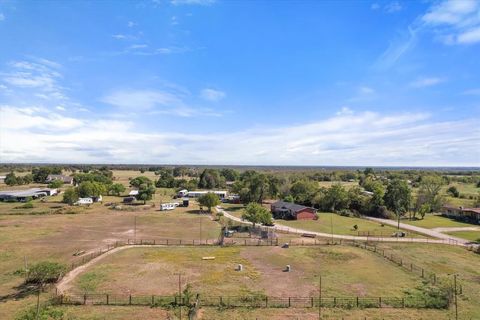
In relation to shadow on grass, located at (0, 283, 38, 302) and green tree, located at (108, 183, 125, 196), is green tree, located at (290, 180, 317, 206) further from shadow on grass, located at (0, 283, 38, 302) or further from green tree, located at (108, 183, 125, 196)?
shadow on grass, located at (0, 283, 38, 302)

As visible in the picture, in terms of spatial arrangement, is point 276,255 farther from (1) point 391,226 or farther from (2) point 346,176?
(2) point 346,176

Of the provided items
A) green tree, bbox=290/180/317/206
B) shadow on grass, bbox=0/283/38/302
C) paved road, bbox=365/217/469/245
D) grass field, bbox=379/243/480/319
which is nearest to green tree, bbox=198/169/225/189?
green tree, bbox=290/180/317/206

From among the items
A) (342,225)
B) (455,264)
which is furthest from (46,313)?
(342,225)

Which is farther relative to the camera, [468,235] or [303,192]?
[303,192]

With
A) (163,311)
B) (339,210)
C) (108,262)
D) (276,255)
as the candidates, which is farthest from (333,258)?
(339,210)

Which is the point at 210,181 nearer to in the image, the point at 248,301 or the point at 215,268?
the point at 215,268

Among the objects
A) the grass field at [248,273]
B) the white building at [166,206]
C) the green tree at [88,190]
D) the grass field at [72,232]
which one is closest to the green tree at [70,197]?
the green tree at [88,190]
